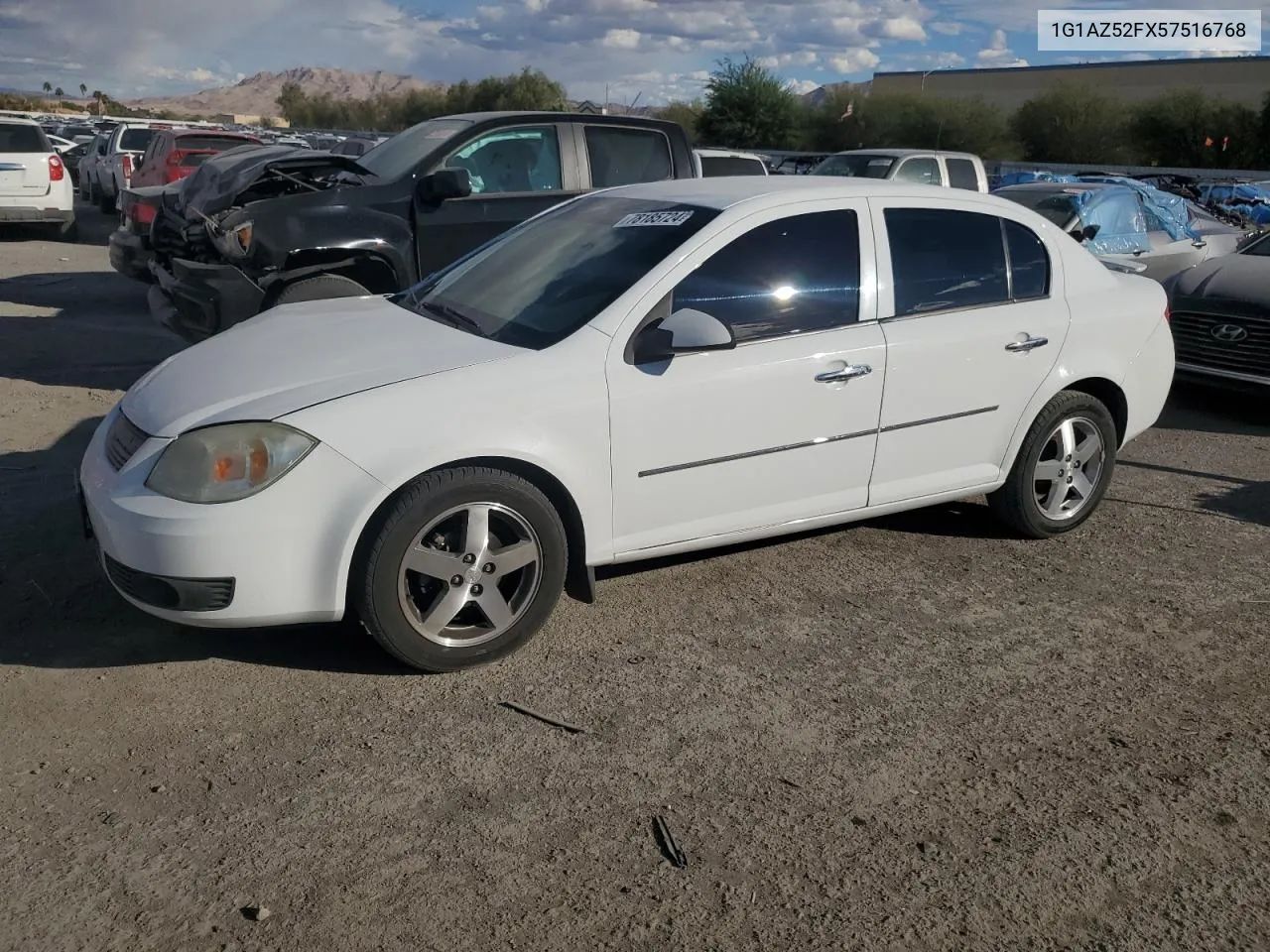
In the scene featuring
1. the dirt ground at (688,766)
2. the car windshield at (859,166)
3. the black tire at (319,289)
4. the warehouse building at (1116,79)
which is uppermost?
the warehouse building at (1116,79)

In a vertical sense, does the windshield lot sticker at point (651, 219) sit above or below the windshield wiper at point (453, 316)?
above

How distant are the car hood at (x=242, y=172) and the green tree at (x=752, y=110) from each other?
43.9m

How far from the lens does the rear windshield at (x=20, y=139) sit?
1556 cm

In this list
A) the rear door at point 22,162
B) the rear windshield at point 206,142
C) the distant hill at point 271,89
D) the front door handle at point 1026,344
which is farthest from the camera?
the distant hill at point 271,89

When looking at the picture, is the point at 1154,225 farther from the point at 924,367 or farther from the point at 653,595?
the point at 653,595

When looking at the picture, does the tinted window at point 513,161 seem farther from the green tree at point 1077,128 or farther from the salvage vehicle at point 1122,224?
the green tree at point 1077,128

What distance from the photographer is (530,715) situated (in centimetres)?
373

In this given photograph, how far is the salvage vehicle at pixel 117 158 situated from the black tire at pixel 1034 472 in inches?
732

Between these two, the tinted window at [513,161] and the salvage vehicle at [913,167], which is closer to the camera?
the tinted window at [513,161]

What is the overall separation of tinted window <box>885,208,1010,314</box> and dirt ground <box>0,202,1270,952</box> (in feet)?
3.83

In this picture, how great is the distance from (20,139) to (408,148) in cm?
1014

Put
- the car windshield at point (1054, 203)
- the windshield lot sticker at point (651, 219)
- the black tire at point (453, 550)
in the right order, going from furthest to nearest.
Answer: the car windshield at point (1054, 203) < the windshield lot sticker at point (651, 219) < the black tire at point (453, 550)

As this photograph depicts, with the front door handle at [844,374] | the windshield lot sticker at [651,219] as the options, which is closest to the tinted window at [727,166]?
the windshield lot sticker at [651,219]

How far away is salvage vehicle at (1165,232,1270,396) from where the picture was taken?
8047 mm
